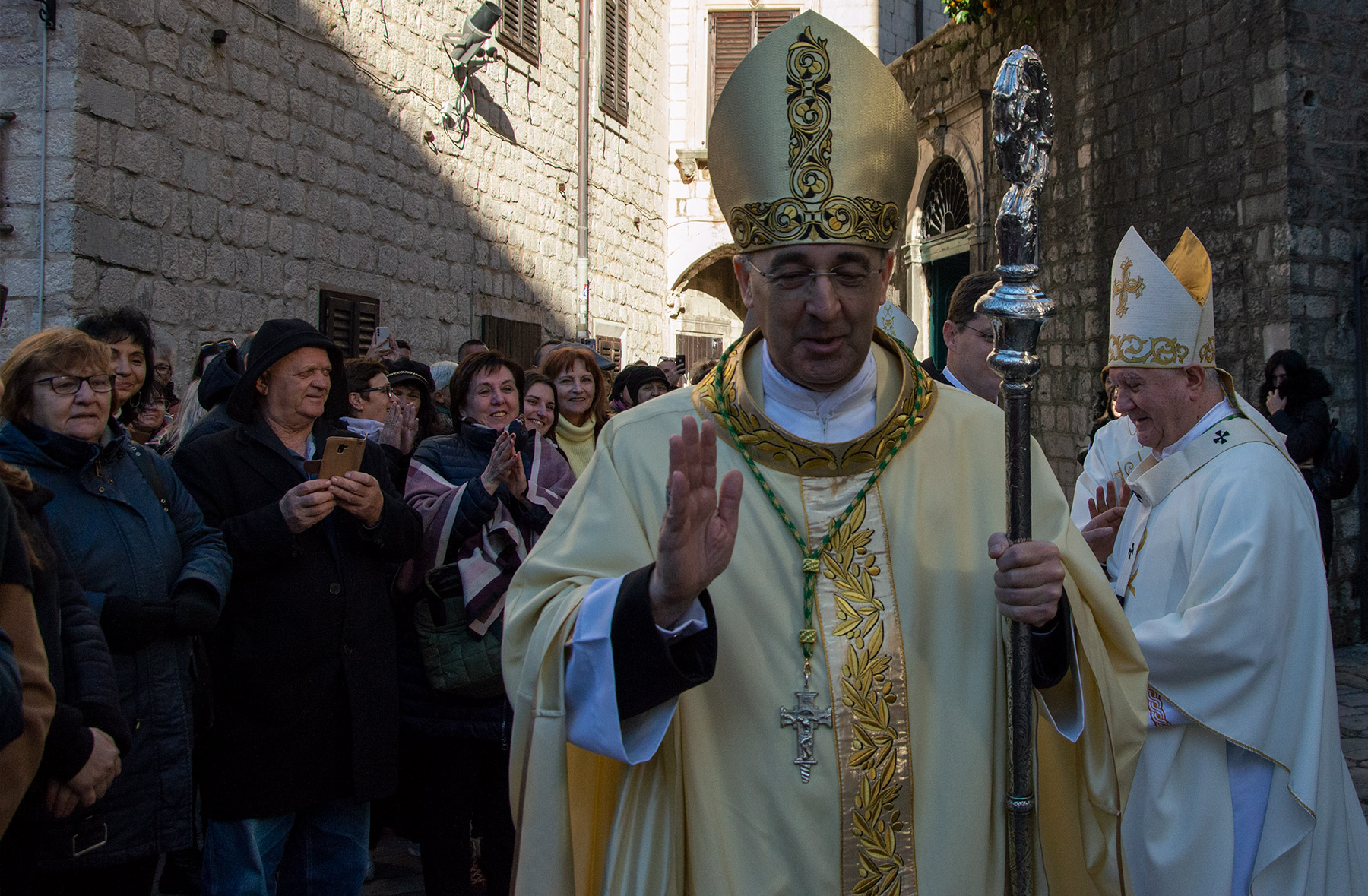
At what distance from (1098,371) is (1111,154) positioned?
1.88 metres

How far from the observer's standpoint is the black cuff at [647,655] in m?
1.71

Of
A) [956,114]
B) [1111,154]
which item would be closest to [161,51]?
[1111,154]

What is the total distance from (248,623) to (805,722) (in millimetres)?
1984

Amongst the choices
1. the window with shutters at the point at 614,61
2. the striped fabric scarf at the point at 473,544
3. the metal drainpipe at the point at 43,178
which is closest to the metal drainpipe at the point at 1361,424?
the striped fabric scarf at the point at 473,544

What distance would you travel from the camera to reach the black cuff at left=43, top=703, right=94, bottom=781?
7.86ft

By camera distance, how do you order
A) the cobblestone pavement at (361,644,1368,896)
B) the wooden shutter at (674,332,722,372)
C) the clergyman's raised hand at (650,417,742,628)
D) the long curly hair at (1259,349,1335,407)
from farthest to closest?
the wooden shutter at (674,332,722,372), the long curly hair at (1259,349,1335,407), the cobblestone pavement at (361,644,1368,896), the clergyman's raised hand at (650,417,742,628)

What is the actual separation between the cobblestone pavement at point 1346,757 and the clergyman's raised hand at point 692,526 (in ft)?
10.5

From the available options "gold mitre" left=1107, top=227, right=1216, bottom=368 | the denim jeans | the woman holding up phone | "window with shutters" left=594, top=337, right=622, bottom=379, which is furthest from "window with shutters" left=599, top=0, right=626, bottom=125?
the denim jeans

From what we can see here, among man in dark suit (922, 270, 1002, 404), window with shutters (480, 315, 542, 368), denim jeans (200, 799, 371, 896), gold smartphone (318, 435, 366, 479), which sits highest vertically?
window with shutters (480, 315, 542, 368)

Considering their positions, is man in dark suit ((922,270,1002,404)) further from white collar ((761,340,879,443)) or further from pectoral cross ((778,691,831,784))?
pectoral cross ((778,691,831,784))

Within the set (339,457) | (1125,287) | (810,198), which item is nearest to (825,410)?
(810,198)

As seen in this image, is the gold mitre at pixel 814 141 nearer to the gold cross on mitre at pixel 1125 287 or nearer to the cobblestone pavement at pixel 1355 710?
the gold cross on mitre at pixel 1125 287

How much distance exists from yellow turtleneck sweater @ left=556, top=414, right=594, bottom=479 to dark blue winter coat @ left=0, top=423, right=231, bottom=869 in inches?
69.2

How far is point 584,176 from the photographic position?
45.6ft
